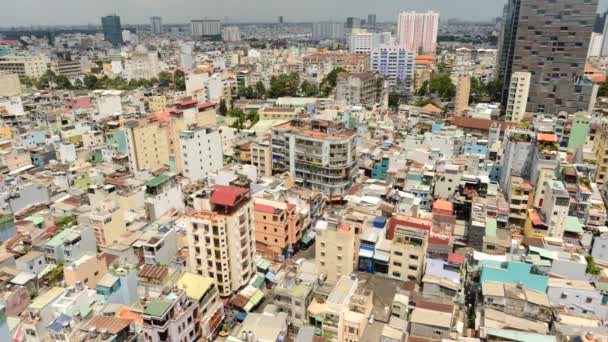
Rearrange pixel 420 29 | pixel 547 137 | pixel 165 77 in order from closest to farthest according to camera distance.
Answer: pixel 547 137
pixel 165 77
pixel 420 29

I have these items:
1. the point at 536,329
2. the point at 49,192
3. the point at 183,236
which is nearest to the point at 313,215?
the point at 183,236

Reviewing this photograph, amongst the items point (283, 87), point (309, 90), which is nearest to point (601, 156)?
point (309, 90)

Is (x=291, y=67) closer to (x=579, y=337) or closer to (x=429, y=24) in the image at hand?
(x=429, y=24)

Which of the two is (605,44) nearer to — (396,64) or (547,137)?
(396,64)

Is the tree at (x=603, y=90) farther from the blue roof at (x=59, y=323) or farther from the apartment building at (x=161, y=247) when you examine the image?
the blue roof at (x=59, y=323)

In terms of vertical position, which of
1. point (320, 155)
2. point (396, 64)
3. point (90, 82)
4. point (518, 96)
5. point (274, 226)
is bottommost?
point (274, 226)

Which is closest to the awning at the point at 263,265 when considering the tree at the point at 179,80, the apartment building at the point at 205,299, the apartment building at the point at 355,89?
the apartment building at the point at 205,299
